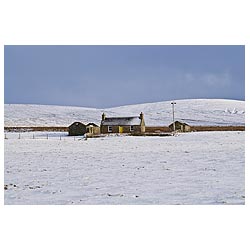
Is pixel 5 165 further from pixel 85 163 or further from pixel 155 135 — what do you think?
pixel 155 135

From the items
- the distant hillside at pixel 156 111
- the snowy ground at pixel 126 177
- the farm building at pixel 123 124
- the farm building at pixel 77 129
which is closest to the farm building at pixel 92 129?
the farm building at pixel 77 129

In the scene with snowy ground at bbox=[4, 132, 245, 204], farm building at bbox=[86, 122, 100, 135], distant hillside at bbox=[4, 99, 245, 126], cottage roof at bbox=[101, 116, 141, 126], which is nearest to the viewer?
snowy ground at bbox=[4, 132, 245, 204]

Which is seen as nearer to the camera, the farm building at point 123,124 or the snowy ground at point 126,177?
the snowy ground at point 126,177

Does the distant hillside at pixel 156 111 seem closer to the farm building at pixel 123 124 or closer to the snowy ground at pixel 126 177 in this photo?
Answer: the farm building at pixel 123 124

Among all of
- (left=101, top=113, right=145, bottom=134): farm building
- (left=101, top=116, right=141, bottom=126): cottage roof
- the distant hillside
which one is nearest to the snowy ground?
(left=101, top=113, right=145, bottom=134): farm building

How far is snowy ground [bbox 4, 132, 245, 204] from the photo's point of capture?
277 inches

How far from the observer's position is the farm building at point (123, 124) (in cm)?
2602

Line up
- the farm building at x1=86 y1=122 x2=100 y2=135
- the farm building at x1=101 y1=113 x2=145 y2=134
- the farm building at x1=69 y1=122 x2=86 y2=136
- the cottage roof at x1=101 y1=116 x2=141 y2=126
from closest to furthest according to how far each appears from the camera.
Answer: the farm building at x1=101 y1=113 x2=145 y2=134, the farm building at x1=69 y1=122 x2=86 y2=136, the cottage roof at x1=101 y1=116 x2=141 y2=126, the farm building at x1=86 y1=122 x2=100 y2=135

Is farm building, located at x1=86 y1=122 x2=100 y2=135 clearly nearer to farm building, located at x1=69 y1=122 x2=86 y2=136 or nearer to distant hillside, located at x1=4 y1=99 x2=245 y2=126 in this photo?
farm building, located at x1=69 y1=122 x2=86 y2=136

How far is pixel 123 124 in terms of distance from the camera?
2705 cm

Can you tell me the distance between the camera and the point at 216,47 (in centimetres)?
946

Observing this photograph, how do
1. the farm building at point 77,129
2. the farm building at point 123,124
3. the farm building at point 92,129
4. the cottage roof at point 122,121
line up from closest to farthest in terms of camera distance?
the farm building at point 123,124 < the farm building at point 77,129 < the cottage roof at point 122,121 < the farm building at point 92,129

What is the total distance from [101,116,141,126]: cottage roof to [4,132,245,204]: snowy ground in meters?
14.5
